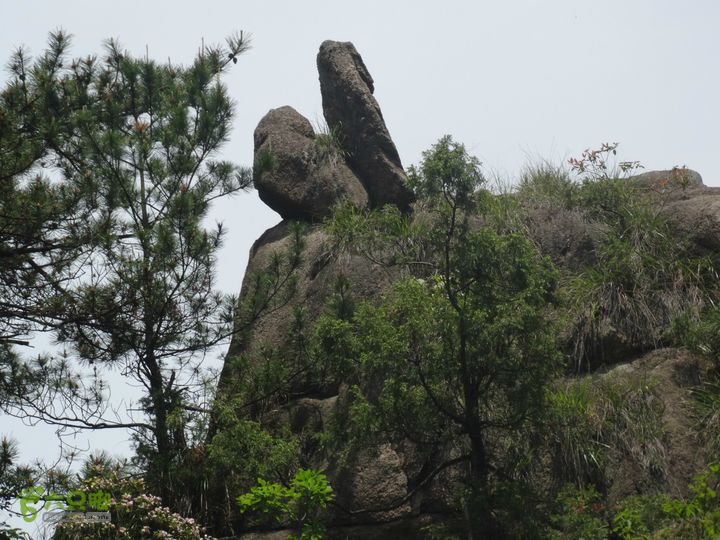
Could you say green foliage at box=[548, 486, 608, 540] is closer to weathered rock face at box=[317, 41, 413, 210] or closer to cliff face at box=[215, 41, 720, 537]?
cliff face at box=[215, 41, 720, 537]

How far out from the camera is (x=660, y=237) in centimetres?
1282

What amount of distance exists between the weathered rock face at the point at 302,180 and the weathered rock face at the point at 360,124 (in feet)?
0.96

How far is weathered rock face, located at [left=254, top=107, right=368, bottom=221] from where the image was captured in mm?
14523

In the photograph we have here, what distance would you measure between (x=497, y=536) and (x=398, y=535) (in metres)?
1.18

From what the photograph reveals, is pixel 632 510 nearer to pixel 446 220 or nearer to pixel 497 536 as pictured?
pixel 497 536

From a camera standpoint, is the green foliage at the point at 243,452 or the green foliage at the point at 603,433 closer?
the green foliage at the point at 603,433

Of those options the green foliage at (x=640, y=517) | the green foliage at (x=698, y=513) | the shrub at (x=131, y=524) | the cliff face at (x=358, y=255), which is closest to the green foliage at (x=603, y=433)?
the cliff face at (x=358, y=255)

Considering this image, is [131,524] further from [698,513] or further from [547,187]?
[547,187]

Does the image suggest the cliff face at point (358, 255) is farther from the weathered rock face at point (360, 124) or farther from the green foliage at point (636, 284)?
the green foliage at point (636, 284)

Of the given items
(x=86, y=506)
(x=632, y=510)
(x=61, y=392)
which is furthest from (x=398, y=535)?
(x=61, y=392)

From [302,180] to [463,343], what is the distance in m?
5.69

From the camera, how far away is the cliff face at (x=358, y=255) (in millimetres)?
10734

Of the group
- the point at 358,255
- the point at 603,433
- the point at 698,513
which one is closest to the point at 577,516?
the point at 698,513

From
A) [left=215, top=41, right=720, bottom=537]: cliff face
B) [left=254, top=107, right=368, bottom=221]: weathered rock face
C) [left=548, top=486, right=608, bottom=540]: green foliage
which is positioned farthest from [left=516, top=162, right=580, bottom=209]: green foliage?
[left=548, top=486, right=608, bottom=540]: green foliage
